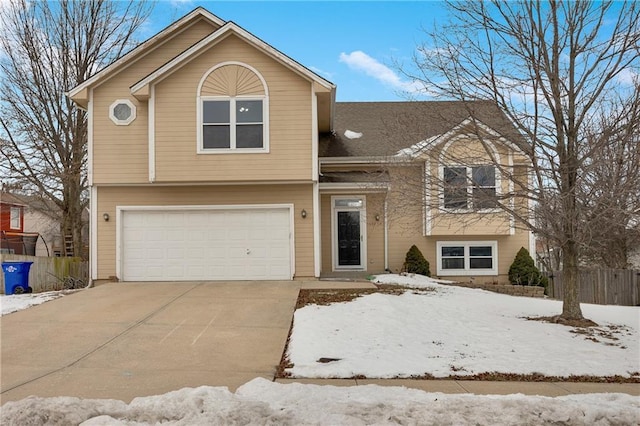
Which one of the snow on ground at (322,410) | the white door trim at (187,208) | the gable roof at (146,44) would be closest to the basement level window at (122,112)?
the gable roof at (146,44)

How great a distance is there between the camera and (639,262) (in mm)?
22531

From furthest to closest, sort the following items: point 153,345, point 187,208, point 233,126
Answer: point 187,208 → point 233,126 → point 153,345

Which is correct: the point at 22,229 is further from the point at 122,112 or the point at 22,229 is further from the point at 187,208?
the point at 187,208

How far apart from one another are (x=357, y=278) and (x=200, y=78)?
713 cm

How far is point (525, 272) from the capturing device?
15.4m

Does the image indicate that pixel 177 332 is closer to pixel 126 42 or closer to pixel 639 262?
pixel 126 42

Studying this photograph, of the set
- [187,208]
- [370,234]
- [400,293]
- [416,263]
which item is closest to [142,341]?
[400,293]

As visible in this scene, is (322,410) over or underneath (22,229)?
underneath

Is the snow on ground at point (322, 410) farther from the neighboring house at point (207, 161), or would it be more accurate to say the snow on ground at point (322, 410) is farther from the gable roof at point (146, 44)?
the gable roof at point (146, 44)

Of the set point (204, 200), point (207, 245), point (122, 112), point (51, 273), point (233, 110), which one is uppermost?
point (122, 112)

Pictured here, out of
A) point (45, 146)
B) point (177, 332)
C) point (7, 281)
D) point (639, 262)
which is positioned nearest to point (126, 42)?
point (45, 146)

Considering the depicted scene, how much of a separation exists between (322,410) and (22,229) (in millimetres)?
42453

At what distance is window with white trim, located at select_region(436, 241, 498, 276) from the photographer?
1593 cm

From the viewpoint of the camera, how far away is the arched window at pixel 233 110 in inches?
516
